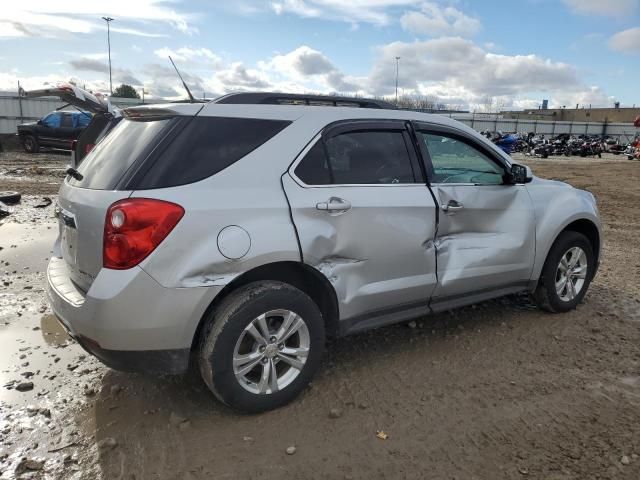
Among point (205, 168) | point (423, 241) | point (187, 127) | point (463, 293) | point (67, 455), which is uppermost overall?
point (187, 127)

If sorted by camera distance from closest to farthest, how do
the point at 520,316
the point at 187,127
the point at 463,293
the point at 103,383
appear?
the point at 187,127
the point at 103,383
the point at 463,293
the point at 520,316

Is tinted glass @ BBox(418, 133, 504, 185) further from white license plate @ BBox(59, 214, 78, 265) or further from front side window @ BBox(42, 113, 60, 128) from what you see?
front side window @ BBox(42, 113, 60, 128)

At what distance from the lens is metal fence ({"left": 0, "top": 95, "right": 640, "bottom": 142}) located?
27.0 metres

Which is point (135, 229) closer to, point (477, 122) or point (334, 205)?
point (334, 205)

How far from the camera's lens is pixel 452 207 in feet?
12.2

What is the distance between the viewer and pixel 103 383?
3488 mm

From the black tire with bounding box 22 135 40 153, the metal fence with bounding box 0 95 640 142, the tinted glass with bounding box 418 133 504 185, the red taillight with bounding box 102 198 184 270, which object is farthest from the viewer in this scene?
the metal fence with bounding box 0 95 640 142

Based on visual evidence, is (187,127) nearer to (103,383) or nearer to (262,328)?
(262,328)

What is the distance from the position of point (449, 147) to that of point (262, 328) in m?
2.05

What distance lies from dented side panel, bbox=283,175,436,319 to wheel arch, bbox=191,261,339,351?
55mm

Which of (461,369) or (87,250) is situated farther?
(461,369)

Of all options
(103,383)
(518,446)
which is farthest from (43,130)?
(518,446)

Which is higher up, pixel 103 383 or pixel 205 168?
pixel 205 168

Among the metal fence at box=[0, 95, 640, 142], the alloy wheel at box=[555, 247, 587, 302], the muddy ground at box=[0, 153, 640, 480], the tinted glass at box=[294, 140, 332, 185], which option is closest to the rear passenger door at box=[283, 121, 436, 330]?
the tinted glass at box=[294, 140, 332, 185]
